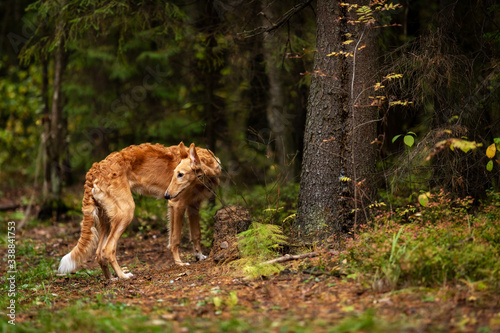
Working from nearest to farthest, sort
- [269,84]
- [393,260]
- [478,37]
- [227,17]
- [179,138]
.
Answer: [393,260] < [478,37] < [227,17] < [269,84] < [179,138]

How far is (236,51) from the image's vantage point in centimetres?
1017

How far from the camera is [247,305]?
4.67m

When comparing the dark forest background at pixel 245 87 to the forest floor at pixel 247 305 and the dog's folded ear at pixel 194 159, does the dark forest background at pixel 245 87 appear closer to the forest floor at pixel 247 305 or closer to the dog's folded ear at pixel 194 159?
the dog's folded ear at pixel 194 159

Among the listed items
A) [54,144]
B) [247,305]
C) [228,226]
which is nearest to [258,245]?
[228,226]

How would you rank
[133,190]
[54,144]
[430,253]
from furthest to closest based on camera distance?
[54,144], [133,190], [430,253]

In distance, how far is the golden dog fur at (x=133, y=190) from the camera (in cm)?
740

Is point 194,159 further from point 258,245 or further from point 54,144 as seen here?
point 54,144

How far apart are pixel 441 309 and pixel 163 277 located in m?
4.08

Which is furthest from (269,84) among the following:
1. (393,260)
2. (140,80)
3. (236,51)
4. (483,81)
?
(393,260)

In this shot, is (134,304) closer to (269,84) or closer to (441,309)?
(441,309)

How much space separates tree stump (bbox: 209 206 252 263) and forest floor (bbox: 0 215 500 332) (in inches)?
13.4

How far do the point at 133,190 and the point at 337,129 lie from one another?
12.3 feet

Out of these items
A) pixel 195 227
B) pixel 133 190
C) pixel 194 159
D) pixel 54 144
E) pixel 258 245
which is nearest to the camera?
pixel 258 245

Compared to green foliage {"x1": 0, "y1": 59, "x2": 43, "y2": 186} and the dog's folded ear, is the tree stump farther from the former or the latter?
green foliage {"x1": 0, "y1": 59, "x2": 43, "y2": 186}
